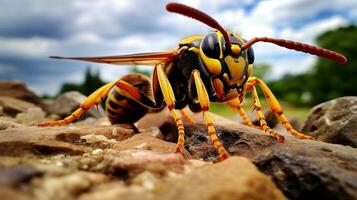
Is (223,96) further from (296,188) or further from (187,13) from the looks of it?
(296,188)

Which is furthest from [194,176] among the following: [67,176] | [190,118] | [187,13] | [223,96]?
[190,118]

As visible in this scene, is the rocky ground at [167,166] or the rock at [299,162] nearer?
the rocky ground at [167,166]

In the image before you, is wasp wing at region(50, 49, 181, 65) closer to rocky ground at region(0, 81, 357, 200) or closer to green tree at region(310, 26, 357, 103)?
Answer: rocky ground at region(0, 81, 357, 200)

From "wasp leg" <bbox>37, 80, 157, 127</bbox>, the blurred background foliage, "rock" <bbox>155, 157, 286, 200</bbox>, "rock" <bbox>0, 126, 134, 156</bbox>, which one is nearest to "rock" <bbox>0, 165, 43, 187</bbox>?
"rock" <bbox>155, 157, 286, 200</bbox>

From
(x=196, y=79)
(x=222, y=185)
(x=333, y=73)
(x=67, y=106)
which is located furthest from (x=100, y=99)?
(x=333, y=73)

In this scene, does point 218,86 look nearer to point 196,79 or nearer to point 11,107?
point 196,79

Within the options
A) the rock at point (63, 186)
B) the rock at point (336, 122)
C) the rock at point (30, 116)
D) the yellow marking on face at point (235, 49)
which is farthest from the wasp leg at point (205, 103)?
the rock at point (30, 116)

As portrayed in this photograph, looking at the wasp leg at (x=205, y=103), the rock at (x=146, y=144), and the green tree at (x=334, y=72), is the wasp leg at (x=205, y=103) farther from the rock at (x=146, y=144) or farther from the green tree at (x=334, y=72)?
the green tree at (x=334, y=72)

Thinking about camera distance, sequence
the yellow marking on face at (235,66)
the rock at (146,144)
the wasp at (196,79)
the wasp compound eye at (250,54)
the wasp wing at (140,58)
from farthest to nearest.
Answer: the wasp wing at (140,58)
the wasp compound eye at (250,54)
the yellow marking on face at (235,66)
the wasp at (196,79)
the rock at (146,144)
